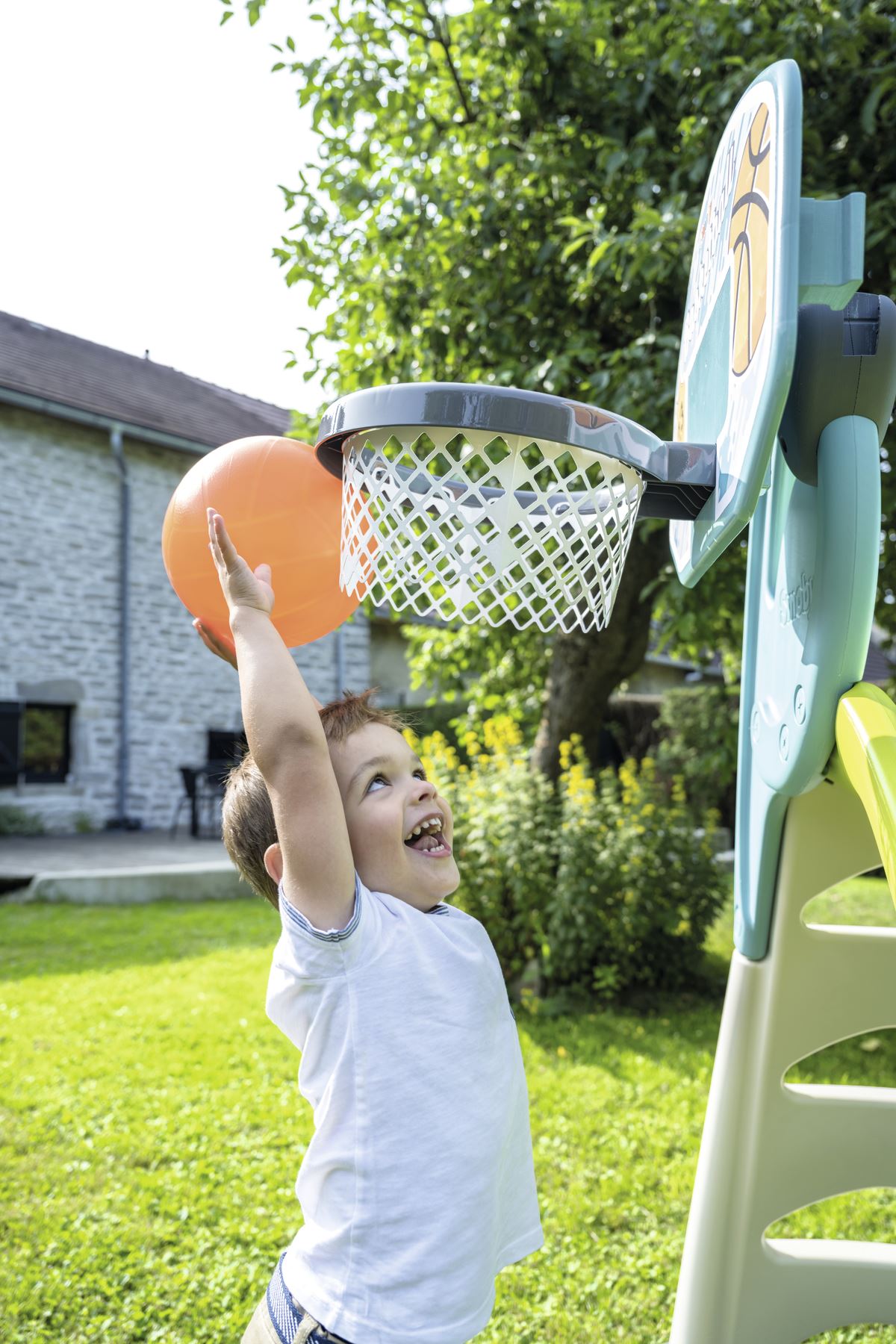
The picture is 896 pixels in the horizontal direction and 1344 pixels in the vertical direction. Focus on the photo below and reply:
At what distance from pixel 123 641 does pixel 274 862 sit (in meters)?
12.7

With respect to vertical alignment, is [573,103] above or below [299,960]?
above

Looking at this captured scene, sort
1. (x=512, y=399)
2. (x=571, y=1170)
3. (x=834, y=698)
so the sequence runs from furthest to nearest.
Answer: (x=571, y=1170)
(x=834, y=698)
(x=512, y=399)

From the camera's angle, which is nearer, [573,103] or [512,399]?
[512,399]

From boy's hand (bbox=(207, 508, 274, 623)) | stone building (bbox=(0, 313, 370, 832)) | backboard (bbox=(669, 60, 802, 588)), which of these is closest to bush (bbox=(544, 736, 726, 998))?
backboard (bbox=(669, 60, 802, 588))

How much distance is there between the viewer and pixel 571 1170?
3.47m

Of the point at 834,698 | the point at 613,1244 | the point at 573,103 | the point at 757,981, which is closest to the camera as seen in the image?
the point at 834,698

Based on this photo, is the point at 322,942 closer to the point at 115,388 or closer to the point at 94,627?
the point at 94,627

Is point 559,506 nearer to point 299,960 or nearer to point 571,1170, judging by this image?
point 299,960

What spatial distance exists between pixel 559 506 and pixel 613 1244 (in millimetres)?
2512

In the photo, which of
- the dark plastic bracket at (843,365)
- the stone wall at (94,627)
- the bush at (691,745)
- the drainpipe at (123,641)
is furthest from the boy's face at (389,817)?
the drainpipe at (123,641)

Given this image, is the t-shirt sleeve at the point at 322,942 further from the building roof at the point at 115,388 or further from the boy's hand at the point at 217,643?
the building roof at the point at 115,388

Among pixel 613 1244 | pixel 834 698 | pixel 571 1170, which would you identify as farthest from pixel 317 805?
pixel 571 1170

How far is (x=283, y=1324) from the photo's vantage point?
4.70 ft

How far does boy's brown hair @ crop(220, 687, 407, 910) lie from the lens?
1.63m
